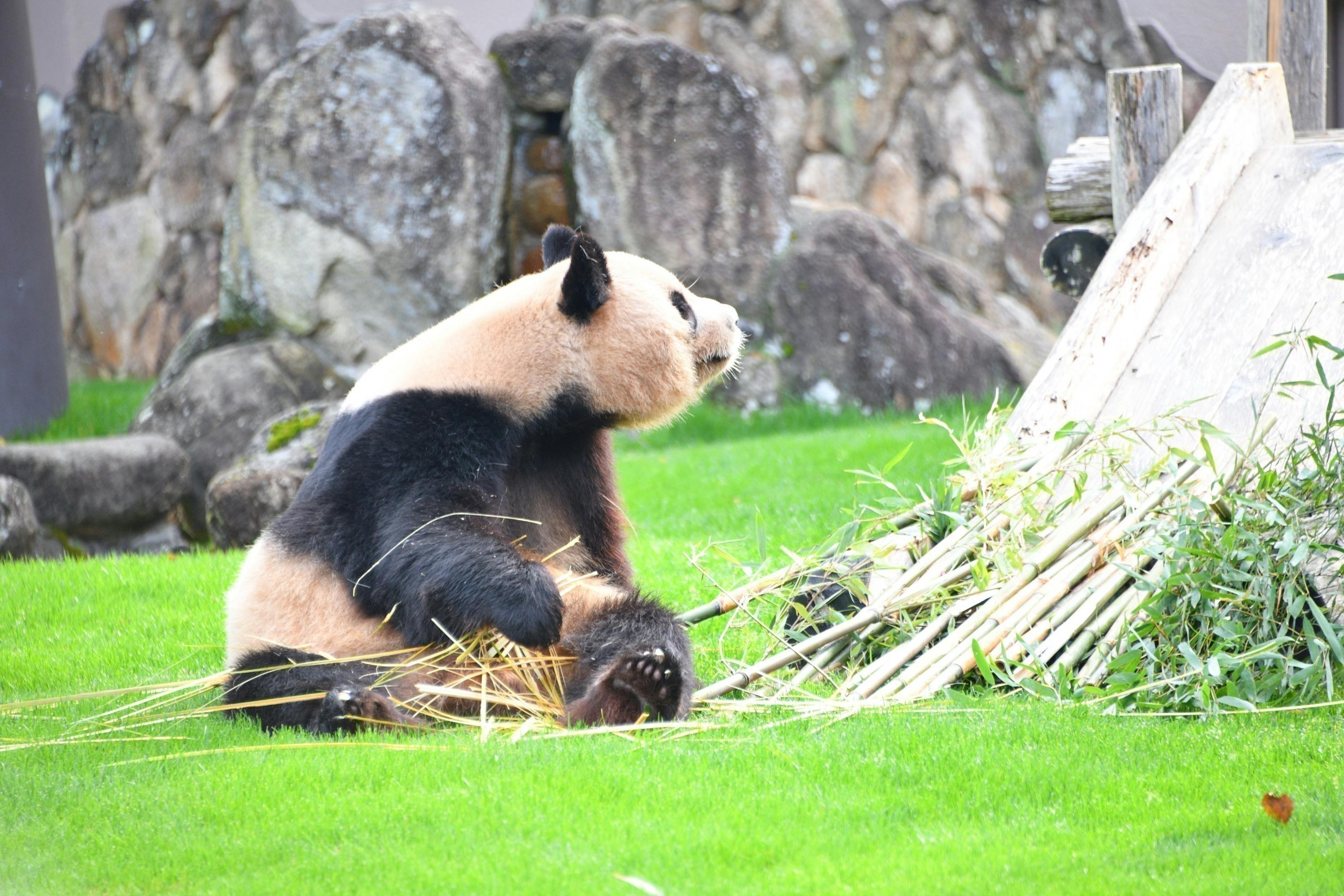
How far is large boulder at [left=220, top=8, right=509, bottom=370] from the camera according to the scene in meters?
8.53

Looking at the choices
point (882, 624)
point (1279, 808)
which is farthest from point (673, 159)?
point (1279, 808)

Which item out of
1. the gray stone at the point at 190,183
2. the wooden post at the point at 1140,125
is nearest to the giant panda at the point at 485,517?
the wooden post at the point at 1140,125

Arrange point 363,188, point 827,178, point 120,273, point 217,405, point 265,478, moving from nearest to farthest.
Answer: point 265,478
point 217,405
point 363,188
point 120,273
point 827,178

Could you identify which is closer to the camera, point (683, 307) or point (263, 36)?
point (683, 307)

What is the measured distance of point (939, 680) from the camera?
2920 mm

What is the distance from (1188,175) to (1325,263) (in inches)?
22.5

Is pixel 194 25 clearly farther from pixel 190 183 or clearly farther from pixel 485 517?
pixel 485 517

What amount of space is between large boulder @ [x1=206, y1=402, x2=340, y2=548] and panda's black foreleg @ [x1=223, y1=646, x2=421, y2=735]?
11.0 ft

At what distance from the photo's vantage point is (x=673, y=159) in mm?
8797

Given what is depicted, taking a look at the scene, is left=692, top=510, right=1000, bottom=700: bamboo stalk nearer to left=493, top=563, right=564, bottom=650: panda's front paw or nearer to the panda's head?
left=493, top=563, right=564, bottom=650: panda's front paw

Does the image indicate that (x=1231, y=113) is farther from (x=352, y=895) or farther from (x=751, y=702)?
(x=352, y=895)

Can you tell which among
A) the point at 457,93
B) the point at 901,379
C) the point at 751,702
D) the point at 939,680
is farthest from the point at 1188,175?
the point at 457,93

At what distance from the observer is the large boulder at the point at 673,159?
872 cm

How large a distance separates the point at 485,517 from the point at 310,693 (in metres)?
0.57
